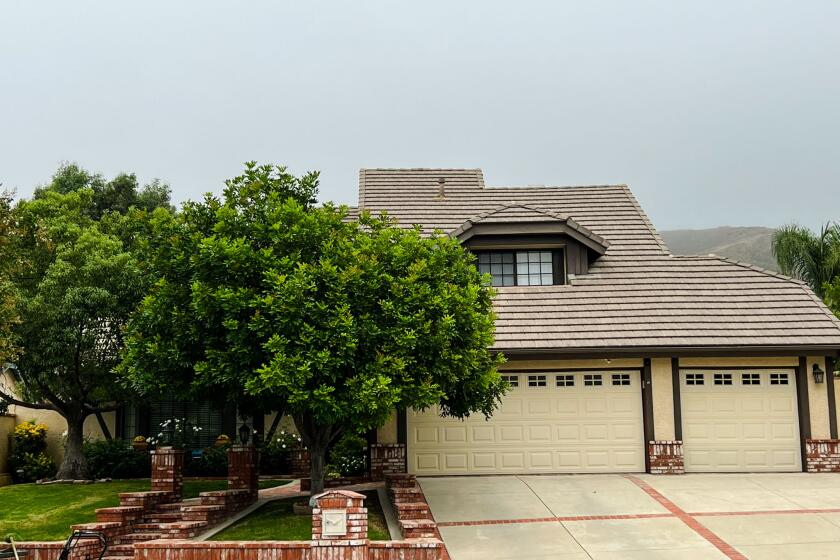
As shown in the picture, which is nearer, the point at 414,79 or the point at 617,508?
the point at 617,508

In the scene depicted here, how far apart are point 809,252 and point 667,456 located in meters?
20.1

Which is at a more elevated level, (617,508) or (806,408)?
(806,408)

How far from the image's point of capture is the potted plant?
18312mm

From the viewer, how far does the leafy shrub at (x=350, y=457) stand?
16.9 m

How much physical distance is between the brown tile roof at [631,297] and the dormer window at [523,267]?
0.40 meters

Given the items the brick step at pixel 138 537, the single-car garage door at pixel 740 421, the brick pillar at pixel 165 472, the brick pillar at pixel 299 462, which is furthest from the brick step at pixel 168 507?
the single-car garage door at pixel 740 421

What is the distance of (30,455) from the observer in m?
18.6

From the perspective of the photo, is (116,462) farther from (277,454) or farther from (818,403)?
(818,403)

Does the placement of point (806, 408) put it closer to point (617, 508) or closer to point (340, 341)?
point (617, 508)

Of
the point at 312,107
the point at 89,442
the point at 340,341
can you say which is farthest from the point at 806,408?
the point at 312,107

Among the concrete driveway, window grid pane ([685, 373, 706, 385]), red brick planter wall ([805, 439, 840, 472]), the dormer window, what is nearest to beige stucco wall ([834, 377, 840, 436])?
red brick planter wall ([805, 439, 840, 472])

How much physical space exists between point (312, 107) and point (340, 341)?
151ft

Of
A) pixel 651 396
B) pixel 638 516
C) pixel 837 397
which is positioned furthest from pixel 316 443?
pixel 837 397

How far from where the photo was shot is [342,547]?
9.61 meters
